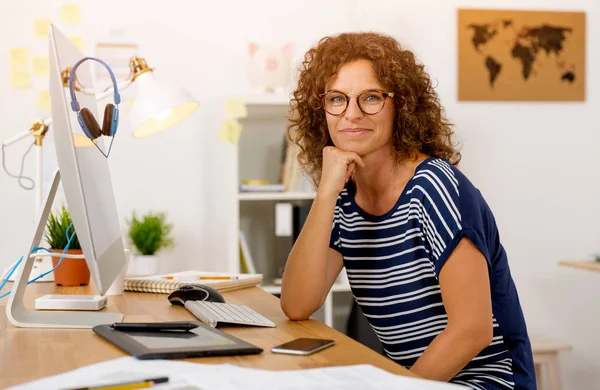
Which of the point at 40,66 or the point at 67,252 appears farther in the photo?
the point at 40,66

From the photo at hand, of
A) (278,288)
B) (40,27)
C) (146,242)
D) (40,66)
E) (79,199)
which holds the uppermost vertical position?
(40,27)

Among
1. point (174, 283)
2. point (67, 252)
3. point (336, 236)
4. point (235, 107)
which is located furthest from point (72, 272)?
point (235, 107)

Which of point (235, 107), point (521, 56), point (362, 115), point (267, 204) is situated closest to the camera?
point (362, 115)

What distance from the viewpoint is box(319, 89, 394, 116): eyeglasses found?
5.28ft

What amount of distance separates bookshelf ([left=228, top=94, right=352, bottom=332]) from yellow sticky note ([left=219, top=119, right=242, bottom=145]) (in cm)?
12

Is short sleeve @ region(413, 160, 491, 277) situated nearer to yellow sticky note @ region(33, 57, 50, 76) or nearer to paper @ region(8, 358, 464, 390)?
paper @ region(8, 358, 464, 390)

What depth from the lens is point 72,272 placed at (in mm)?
1946

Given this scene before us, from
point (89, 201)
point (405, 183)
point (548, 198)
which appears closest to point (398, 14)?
point (548, 198)

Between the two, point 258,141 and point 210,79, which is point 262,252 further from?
point 210,79

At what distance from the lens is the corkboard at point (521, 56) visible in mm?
3559

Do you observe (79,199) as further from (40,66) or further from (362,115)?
(40,66)

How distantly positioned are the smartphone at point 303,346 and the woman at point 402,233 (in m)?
0.28

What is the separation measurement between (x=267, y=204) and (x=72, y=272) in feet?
4.82

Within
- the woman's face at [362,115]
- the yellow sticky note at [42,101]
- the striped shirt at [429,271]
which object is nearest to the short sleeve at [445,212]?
the striped shirt at [429,271]
